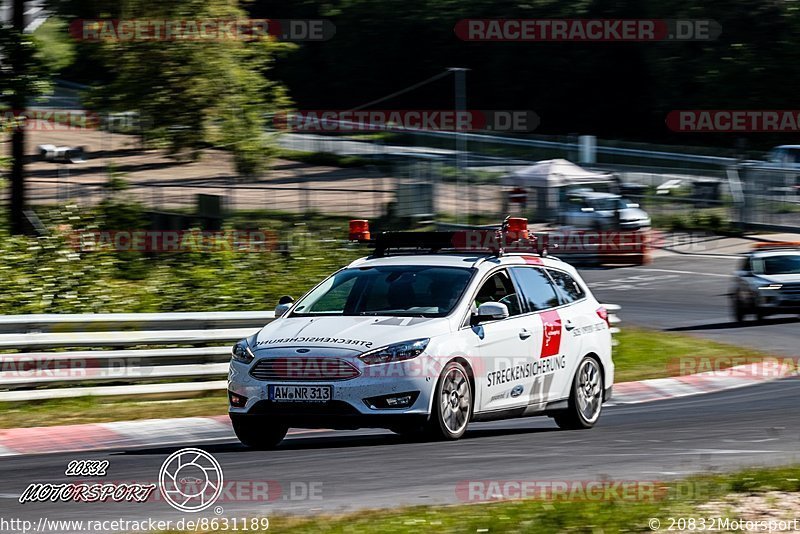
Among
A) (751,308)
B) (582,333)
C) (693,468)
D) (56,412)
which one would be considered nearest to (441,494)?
(693,468)

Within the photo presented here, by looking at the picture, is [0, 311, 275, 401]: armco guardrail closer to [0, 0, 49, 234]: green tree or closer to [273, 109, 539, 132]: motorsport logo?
[0, 0, 49, 234]: green tree

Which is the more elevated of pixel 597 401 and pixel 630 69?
pixel 630 69

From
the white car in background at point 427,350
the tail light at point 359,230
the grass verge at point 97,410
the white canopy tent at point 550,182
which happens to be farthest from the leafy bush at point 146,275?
the white canopy tent at point 550,182

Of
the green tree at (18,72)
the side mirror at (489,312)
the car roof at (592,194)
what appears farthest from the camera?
the car roof at (592,194)

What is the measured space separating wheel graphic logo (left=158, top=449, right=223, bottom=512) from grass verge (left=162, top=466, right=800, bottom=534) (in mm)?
841

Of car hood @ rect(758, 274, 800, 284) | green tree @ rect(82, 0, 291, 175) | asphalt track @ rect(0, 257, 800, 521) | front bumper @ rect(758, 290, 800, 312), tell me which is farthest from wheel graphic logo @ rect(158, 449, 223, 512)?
green tree @ rect(82, 0, 291, 175)

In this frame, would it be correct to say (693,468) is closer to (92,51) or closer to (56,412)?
(56,412)

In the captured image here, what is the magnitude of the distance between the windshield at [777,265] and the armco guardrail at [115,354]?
13650 mm

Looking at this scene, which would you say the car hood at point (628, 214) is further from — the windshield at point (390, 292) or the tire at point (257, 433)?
the tire at point (257, 433)

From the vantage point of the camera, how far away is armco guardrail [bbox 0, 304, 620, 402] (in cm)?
1412

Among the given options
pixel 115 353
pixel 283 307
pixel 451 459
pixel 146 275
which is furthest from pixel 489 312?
pixel 146 275

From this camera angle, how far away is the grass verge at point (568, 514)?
6867 millimetres

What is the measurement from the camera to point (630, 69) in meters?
84.2

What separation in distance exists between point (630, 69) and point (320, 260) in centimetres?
6705
